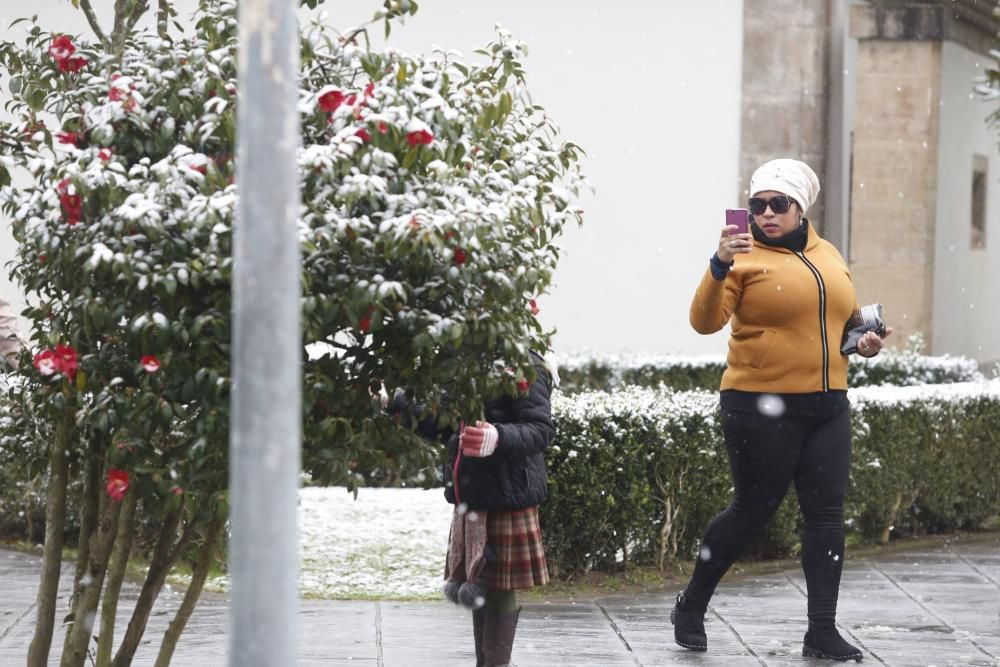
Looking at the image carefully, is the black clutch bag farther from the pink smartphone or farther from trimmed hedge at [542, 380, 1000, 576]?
trimmed hedge at [542, 380, 1000, 576]

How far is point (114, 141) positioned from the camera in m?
4.20

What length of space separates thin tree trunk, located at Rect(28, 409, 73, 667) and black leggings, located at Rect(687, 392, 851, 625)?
2.40 meters

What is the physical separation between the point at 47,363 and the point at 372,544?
15.0 ft

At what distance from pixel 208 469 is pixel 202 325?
14.4 inches

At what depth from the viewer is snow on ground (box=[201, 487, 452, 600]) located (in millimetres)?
7375

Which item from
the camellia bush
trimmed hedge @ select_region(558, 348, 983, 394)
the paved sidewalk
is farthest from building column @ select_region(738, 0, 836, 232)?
the camellia bush

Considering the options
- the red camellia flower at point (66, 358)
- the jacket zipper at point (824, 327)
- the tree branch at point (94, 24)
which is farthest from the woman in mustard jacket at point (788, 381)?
the red camellia flower at point (66, 358)

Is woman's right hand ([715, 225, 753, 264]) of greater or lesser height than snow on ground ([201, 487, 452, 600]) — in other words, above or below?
above

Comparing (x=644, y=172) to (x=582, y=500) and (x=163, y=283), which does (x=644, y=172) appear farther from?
(x=163, y=283)

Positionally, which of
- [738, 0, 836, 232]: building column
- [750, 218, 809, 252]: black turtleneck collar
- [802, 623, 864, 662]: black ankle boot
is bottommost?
[802, 623, 864, 662]: black ankle boot

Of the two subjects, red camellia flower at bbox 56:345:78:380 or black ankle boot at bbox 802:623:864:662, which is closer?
red camellia flower at bbox 56:345:78:380

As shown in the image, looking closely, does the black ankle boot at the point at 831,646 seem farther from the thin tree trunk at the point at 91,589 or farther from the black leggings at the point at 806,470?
the thin tree trunk at the point at 91,589

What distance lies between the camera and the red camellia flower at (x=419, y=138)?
4.03 metres

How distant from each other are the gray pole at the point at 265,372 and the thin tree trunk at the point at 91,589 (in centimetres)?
211
